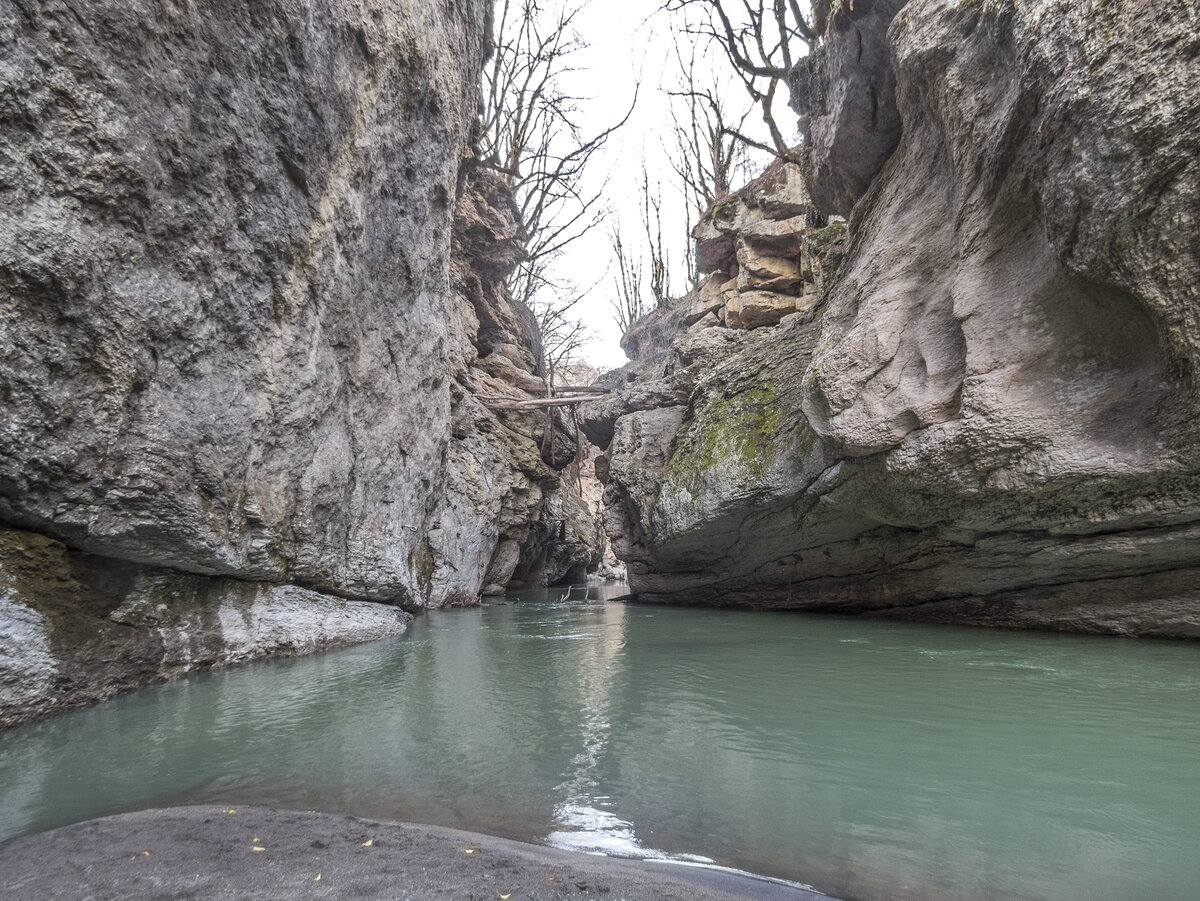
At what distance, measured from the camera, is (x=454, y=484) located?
11.3 meters

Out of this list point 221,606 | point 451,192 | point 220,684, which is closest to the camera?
point 220,684

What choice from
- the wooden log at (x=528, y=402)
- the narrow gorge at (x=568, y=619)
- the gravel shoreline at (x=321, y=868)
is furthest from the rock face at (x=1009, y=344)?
the wooden log at (x=528, y=402)

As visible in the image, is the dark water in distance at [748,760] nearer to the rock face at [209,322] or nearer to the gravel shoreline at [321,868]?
the gravel shoreline at [321,868]

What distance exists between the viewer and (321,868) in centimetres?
155

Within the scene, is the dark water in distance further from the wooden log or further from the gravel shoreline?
the wooden log

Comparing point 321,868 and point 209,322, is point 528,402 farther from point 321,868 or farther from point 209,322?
point 321,868

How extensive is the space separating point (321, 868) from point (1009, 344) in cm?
554

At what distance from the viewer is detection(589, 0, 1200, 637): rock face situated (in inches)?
144

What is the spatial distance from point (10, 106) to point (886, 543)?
7941 millimetres

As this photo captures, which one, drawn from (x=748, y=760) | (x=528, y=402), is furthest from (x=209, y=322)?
(x=528, y=402)

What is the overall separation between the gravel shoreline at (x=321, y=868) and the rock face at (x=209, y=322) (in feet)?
6.46

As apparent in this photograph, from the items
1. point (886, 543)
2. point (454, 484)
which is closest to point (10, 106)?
point (886, 543)

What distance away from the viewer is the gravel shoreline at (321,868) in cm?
143

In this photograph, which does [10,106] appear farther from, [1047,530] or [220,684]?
[1047,530]
